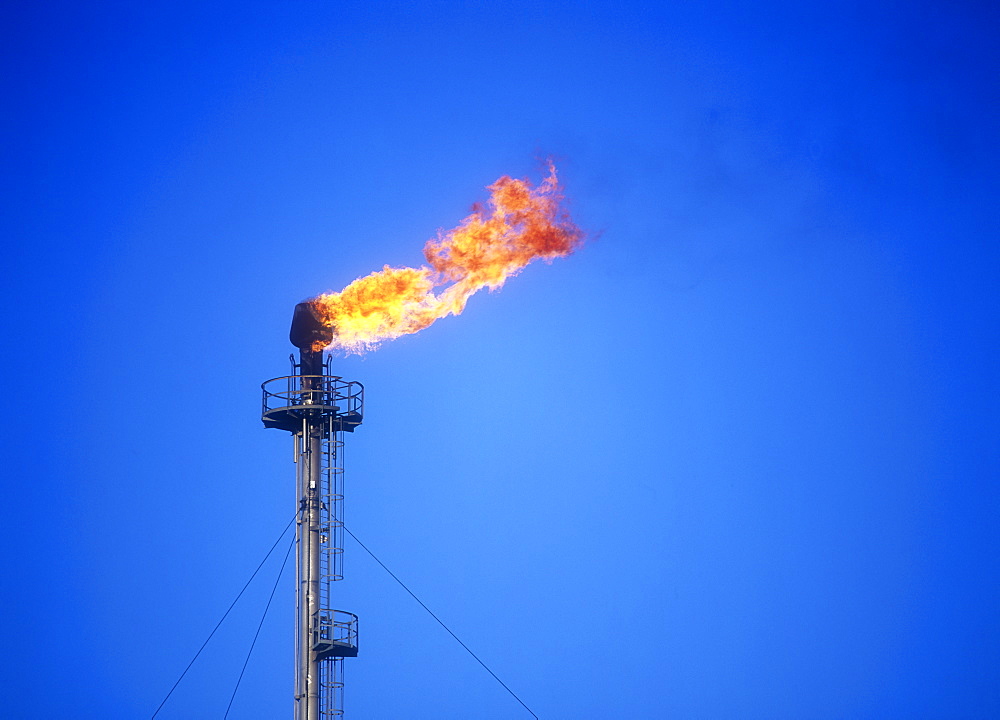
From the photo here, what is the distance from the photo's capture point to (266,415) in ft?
136

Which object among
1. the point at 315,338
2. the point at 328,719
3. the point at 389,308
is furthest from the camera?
the point at 389,308

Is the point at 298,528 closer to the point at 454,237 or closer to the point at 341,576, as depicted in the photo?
the point at 341,576

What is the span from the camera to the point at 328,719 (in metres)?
39.0

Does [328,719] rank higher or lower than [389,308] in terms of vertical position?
lower

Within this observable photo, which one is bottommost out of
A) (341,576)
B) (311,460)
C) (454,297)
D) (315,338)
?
(341,576)

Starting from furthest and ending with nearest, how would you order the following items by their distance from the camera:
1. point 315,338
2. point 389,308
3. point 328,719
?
point 389,308
point 315,338
point 328,719

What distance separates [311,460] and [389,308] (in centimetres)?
726

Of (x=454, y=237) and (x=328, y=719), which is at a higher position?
(x=454, y=237)

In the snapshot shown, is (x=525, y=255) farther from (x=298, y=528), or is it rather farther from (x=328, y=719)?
(x=328, y=719)

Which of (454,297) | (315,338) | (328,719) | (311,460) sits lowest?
(328,719)

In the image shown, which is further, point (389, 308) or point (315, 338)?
point (389, 308)

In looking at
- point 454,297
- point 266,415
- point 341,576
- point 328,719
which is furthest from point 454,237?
point 328,719

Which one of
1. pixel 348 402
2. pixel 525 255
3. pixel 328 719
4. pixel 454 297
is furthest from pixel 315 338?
pixel 328 719

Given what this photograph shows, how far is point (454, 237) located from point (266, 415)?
428 inches
